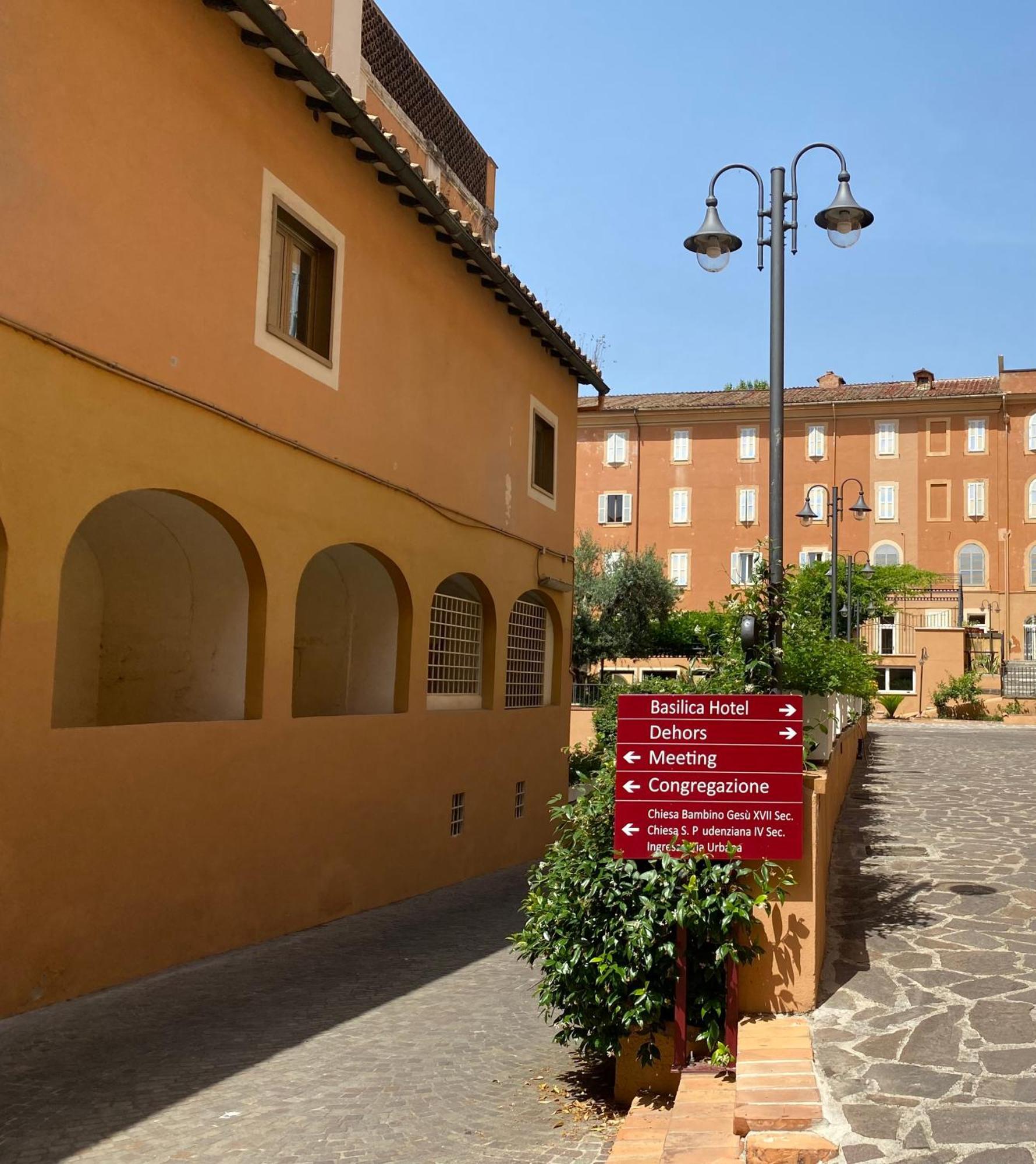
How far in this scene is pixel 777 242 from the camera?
9.41m

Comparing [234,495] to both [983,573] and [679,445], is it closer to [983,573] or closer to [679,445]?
[679,445]

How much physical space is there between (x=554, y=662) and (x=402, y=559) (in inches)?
237

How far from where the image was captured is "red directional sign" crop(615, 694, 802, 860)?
5.71 meters

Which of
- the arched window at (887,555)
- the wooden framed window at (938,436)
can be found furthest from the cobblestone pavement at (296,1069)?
the wooden framed window at (938,436)

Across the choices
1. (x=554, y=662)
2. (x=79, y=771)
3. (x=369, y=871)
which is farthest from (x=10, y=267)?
(x=554, y=662)

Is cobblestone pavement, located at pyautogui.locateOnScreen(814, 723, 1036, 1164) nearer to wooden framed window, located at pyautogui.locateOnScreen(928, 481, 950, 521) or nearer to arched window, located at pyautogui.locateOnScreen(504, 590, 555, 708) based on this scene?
arched window, located at pyautogui.locateOnScreen(504, 590, 555, 708)

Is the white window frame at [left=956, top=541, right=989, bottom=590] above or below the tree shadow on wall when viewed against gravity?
above

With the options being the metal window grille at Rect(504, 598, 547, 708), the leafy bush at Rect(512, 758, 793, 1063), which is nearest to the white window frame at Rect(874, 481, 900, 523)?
the metal window grille at Rect(504, 598, 547, 708)

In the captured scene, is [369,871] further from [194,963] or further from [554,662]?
[554,662]

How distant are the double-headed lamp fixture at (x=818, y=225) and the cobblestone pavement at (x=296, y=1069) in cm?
614

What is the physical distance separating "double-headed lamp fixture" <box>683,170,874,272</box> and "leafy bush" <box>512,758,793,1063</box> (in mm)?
5813

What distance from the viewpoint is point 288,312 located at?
1008 centimetres

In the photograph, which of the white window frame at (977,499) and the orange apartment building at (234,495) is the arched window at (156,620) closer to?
the orange apartment building at (234,495)

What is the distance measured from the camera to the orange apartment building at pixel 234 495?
7.03 metres
